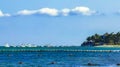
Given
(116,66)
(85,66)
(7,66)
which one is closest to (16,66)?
(7,66)

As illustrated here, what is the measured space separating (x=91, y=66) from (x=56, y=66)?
6452mm

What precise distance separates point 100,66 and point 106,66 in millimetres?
1209

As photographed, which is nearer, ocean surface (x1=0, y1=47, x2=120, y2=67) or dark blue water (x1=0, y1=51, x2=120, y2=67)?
ocean surface (x1=0, y1=47, x2=120, y2=67)

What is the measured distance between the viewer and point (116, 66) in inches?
3118

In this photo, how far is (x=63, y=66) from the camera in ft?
263

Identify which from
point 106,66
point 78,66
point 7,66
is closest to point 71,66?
point 78,66

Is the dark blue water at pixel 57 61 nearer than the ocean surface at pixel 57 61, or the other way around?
the ocean surface at pixel 57 61

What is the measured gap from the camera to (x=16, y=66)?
81375 mm

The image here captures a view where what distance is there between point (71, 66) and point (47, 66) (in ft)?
14.3

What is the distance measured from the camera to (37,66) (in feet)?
261

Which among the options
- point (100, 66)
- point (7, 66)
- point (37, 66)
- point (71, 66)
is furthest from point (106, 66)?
point (7, 66)

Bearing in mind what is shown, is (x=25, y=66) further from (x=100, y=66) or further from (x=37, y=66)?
(x=100, y=66)

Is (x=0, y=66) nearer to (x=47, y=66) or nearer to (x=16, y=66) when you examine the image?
(x=16, y=66)

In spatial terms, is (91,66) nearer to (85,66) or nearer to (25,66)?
(85,66)
